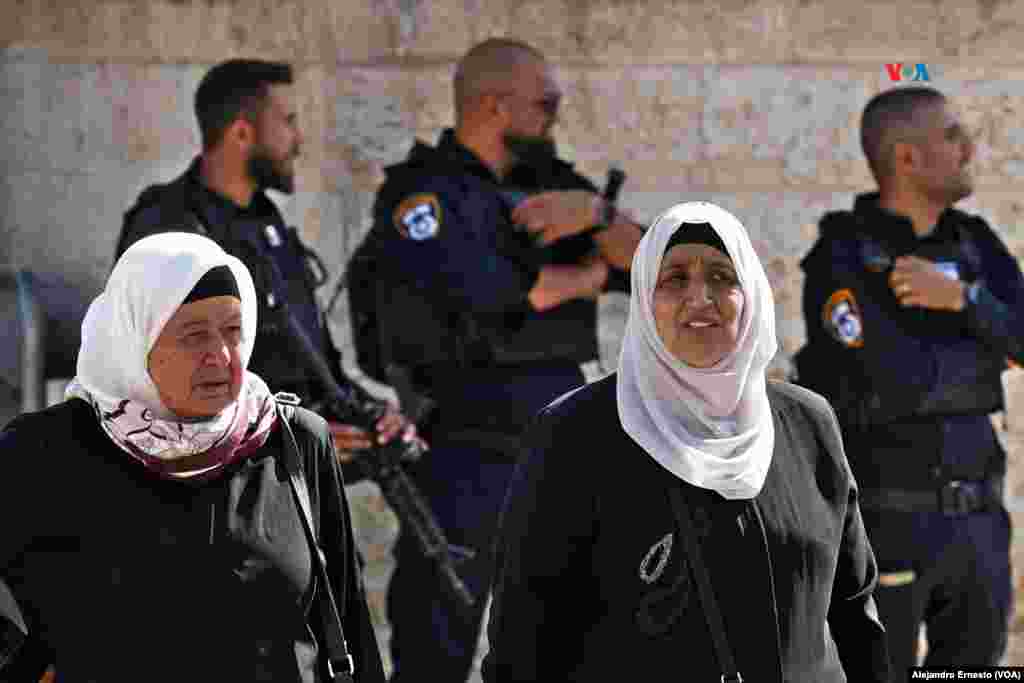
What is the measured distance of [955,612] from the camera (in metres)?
5.59

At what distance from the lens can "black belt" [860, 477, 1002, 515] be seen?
18.5ft

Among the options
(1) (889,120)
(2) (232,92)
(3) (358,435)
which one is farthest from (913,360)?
(2) (232,92)

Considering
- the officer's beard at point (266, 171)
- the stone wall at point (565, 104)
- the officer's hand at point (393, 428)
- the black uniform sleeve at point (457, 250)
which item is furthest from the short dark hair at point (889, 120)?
the officer's beard at point (266, 171)

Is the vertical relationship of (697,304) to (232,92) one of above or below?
below

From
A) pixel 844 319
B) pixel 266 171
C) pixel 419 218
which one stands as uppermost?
pixel 266 171

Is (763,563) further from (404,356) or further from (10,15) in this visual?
(10,15)

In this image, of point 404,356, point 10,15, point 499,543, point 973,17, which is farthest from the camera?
point 973,17

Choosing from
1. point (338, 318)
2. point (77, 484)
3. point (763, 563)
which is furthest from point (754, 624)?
point (338, 318)

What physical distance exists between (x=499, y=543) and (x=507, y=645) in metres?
0.18

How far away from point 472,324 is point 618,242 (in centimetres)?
54

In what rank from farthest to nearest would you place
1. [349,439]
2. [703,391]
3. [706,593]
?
1. [349,439]
2. [703,391]
3. [706,593]

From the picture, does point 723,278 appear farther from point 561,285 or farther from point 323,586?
point 561,285

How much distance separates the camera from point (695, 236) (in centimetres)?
295

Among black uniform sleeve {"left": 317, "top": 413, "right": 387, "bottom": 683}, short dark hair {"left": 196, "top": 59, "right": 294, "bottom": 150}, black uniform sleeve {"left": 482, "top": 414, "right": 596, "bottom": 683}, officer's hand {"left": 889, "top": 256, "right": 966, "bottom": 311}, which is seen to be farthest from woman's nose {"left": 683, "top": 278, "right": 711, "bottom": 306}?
short dark hair {"left": 196, "top": 59, "right": 294, "bottom": 150}
